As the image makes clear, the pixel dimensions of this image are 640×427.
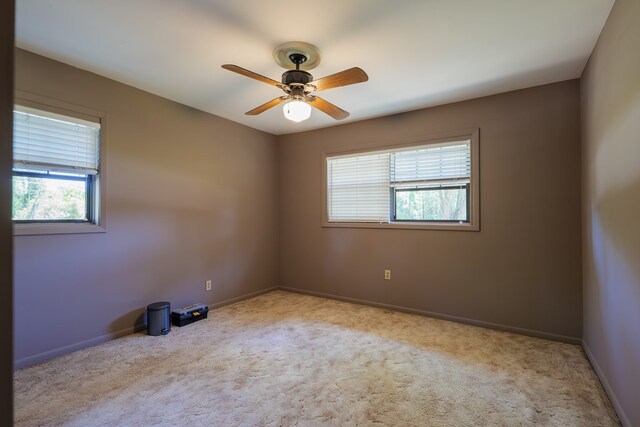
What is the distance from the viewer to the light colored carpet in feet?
5.83

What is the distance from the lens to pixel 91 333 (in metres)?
2.69

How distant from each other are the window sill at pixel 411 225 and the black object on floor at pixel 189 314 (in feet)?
6.34

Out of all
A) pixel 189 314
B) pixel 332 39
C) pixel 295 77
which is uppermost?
pixel 332 39

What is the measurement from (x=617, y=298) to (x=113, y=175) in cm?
402

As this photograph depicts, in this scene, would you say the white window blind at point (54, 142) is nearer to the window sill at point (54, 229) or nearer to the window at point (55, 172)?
the window at point (55, 172)

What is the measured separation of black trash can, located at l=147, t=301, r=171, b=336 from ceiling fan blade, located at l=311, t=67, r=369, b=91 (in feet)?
8.31

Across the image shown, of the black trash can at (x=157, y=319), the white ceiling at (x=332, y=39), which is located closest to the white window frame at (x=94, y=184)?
the white ceiling at (x=332, y=39)

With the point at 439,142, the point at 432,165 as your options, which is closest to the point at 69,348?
the point at 432,165

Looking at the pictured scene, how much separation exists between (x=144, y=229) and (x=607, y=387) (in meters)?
4.02

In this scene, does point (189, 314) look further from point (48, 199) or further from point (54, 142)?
point (54, 142)

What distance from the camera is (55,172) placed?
2.55 meters

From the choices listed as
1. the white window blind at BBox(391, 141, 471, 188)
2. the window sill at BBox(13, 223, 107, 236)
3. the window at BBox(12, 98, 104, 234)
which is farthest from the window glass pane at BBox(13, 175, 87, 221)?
the white window blind at BBox(391, 141, 471, 188)

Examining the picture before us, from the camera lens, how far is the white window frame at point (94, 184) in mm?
2322

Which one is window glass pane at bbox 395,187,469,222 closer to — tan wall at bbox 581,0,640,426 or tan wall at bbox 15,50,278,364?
tan wall at bbox 581,0,640,426
